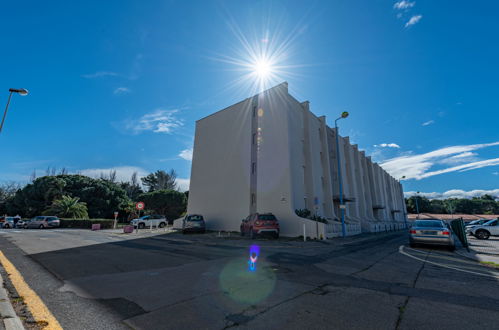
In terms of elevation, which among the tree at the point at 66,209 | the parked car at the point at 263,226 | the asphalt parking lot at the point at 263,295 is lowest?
the asphalt parking lot at the point at 263,295

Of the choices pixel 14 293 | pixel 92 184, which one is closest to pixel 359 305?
pixel 14 293

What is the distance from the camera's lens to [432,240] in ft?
34.4

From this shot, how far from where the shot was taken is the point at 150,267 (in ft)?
20.6

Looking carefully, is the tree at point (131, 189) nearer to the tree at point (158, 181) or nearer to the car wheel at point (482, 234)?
the tree at point (158, 181)

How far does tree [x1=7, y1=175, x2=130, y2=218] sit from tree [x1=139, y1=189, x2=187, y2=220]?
6.86m

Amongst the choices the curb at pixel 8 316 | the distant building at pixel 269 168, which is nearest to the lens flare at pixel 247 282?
the curb at pixel 8 316

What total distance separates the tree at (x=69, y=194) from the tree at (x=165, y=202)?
686 cm

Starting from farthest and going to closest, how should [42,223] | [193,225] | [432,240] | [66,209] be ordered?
1. [66,209]
2. [42,223]
3. [193,225]
4. [432,240]

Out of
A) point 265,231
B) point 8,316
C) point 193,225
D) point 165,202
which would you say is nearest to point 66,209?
point 165,202

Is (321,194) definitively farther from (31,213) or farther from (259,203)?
(31,213)

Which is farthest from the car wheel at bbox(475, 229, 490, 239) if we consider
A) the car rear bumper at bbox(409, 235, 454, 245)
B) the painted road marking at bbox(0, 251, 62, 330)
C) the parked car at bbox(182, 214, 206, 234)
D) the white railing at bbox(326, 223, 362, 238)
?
the painted road marking at bbox(0, 251, 62, 330)

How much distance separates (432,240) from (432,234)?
27cm

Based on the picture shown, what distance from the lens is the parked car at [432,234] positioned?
33.5 ft

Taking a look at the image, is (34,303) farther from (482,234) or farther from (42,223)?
(42,223)
